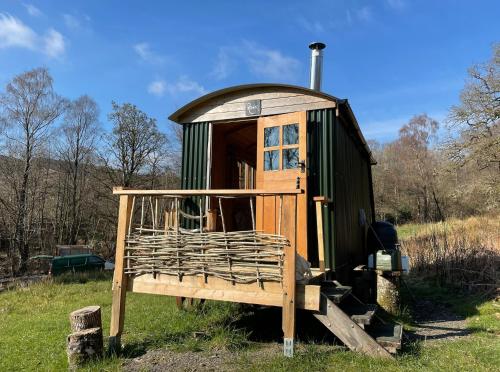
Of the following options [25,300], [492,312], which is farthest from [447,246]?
[25,300]

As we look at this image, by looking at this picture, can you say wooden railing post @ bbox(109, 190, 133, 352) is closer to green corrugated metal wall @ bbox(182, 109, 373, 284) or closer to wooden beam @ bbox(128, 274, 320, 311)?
wooden beam @ bbox(128, 274, 320, 311)

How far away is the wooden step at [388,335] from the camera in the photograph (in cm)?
362

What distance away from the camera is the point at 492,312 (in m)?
5.93

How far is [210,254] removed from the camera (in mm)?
3992

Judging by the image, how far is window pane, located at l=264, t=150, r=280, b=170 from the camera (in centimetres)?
558

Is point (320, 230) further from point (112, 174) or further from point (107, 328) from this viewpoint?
point (112, 174)

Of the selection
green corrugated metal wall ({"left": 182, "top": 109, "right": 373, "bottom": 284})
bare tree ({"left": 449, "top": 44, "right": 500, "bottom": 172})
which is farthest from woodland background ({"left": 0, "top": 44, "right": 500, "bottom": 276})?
green corrugated metal wall ({"left": 182, "top": 109, "right": 373, "bottom": 284})

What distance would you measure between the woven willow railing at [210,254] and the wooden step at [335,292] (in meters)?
0.62

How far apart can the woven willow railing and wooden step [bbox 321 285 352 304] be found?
2.03ft

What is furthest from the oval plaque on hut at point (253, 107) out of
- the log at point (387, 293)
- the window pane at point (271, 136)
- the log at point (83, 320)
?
the log at point (83, 320)

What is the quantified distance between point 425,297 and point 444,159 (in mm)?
13168

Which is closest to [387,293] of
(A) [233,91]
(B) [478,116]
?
(A) [233,91]

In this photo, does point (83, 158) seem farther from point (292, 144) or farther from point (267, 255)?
point (267, 255)

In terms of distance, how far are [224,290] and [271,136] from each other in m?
2.55
